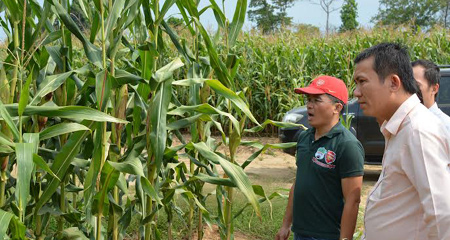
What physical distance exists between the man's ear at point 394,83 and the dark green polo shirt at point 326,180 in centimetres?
83

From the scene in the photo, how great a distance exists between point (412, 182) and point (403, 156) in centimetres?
10

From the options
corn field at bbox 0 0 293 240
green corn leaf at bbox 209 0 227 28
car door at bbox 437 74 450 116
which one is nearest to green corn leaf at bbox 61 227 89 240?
corn field at bbox 0 0 293 240

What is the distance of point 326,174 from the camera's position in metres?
3.07

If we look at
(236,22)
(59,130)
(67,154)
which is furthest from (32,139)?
(236,22)

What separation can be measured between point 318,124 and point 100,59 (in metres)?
1.20

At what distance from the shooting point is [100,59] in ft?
9.65

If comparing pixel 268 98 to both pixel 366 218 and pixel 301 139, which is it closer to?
pixel 301 139

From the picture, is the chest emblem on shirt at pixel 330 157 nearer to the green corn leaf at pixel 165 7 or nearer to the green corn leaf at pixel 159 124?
the green corn leaf at pixel 159 124

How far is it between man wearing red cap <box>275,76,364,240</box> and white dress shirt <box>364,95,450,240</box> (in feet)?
2.20

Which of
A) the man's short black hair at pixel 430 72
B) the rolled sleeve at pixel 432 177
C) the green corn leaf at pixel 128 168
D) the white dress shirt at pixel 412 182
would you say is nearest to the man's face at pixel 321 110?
the man's short black hair at pixel 430 72

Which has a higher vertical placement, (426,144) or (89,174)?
(426,144)

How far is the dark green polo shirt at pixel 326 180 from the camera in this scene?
3021 millimetres

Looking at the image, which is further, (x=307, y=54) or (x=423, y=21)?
(x=423, y=21)

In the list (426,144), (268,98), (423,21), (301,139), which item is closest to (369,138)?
(268,98)
